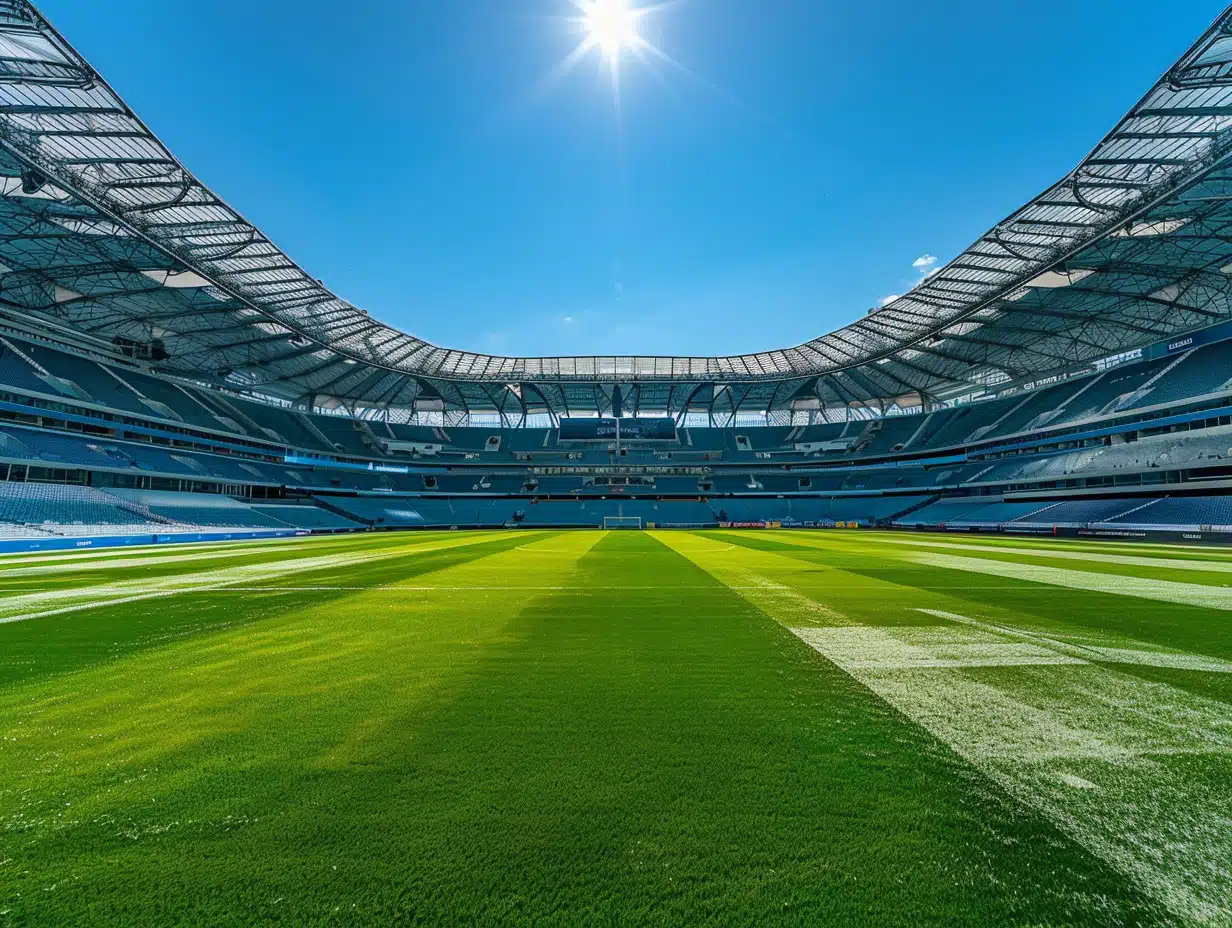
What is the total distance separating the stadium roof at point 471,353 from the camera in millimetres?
19531

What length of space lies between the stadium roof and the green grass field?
80.7 feet

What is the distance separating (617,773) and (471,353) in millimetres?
53789

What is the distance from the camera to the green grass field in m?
1.68

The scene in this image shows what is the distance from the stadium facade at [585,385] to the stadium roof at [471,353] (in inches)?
6.8

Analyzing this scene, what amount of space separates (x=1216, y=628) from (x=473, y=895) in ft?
27.8

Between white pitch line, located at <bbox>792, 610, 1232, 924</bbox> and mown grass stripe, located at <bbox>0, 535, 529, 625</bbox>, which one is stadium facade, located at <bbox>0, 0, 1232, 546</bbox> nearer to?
mown grass stripe, located at <bbox>0, 535, 529, 625</bbox>

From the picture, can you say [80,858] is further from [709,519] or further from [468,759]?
[709,519]

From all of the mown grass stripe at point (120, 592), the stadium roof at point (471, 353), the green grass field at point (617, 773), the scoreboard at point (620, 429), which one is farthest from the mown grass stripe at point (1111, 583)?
the scoreboard at point (620, 429)

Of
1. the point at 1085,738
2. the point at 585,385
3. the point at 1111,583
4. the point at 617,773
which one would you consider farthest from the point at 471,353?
the point at 1085,738

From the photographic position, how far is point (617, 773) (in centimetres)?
248

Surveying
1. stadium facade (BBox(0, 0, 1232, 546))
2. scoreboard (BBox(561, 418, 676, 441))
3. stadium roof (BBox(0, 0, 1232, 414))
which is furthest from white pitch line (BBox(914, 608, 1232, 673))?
scoreboard (BBox(561, 418, 676, 441))

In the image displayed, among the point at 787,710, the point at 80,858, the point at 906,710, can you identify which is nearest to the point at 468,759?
the point at 80,858

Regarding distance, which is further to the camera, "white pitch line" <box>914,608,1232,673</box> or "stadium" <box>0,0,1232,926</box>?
"white pitch line" <box>914,608,1232,673</box>

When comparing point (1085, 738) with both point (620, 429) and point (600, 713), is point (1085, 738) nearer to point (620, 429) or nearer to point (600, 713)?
point (600, 713)
